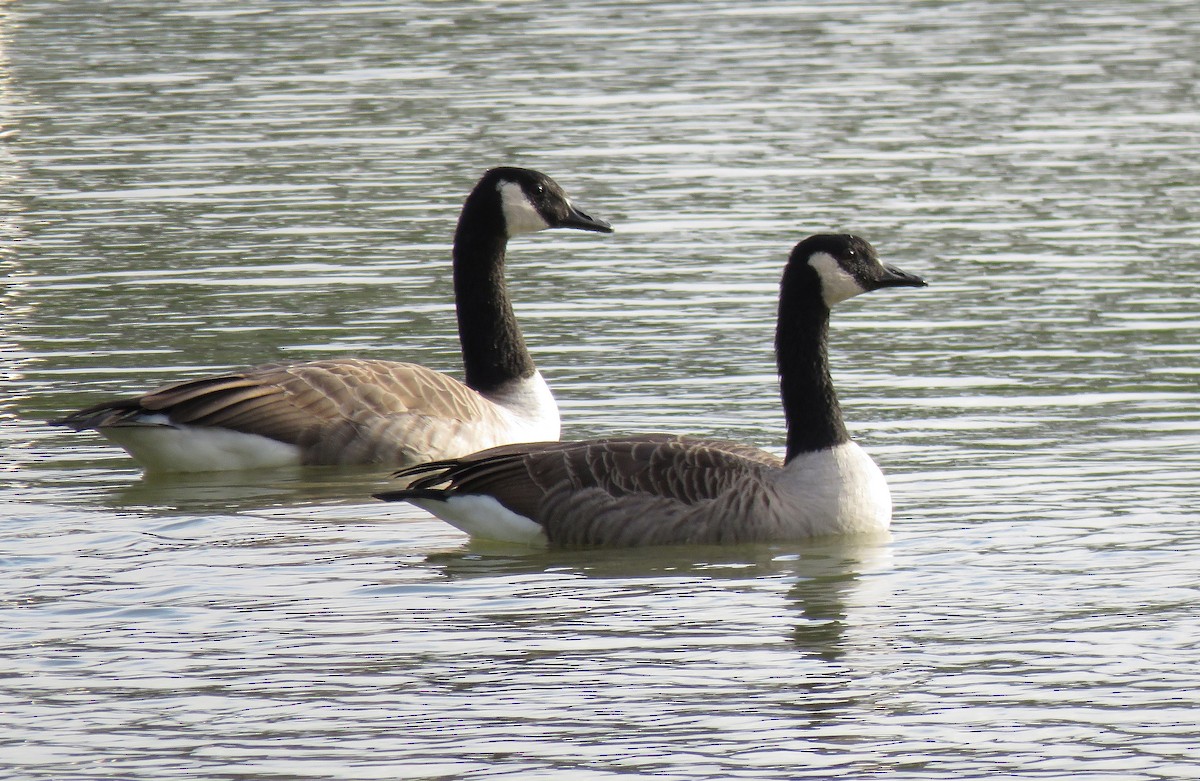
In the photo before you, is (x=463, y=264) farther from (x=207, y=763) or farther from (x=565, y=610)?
(x=207, y=763)

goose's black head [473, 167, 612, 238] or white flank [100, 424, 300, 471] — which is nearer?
white flank [100, 424, 300, 471]

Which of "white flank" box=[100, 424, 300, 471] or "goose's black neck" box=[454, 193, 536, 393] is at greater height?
"goose's black neck" box=[454, 193, 536, 393]

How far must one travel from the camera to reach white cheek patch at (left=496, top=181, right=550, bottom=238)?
53.6 ft

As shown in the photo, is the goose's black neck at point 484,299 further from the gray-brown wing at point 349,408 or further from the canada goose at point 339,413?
the gray-brown wing at point 349,408

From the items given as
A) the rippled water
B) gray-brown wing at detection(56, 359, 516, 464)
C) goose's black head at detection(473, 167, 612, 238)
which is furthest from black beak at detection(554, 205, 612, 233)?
gray-brown wing at detection(56, 359, 516, 464)

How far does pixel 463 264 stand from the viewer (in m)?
16.5

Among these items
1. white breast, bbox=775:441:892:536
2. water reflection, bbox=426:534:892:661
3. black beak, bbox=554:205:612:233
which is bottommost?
water reflection, bbox=426:534:892:661

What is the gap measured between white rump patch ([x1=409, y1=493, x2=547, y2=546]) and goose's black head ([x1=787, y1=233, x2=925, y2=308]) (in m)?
2.19

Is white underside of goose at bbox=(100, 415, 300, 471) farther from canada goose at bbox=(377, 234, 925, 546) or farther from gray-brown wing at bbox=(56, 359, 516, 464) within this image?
canada goose at bbox=(377, 234, 925, 546)

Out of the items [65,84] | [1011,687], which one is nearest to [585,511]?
[1011,687]

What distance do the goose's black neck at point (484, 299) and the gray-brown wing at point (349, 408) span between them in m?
0.65

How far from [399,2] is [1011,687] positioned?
105 ft

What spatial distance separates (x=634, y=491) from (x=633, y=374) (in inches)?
170

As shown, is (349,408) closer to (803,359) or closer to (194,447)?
(194,447)
